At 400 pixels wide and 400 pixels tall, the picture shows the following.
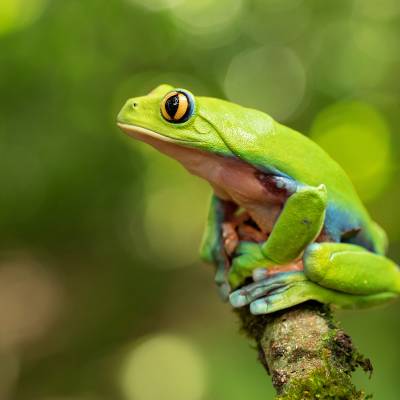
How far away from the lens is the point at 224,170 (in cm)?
198

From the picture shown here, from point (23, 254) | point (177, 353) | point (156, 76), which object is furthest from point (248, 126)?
point (23, 254)

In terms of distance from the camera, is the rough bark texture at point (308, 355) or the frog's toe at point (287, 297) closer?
the rough bark texture at point (308, 355)

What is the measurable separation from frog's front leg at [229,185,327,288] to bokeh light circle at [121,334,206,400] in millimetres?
3549

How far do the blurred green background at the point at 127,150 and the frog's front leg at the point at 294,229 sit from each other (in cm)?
394

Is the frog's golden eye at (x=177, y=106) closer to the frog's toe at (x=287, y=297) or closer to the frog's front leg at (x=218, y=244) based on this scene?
the frog's front leg at (x=218, y=244)

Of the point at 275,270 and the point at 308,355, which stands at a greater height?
the point at 275,270

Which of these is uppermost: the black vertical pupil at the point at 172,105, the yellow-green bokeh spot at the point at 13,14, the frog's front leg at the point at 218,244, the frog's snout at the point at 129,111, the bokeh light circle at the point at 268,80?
the yellow-green bokeh spot at the point at 13,14

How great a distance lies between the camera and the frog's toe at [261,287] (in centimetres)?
178

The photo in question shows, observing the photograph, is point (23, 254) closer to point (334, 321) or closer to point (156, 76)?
point (156, 76)

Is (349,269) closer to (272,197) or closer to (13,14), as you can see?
(272,197)

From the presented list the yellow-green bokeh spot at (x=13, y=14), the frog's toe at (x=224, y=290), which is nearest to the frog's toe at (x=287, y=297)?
the frog's toe at (x=224, y=290)

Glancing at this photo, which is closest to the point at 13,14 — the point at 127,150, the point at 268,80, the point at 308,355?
the point at 127,150

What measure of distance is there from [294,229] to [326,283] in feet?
0.70

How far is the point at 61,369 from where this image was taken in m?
6.51
